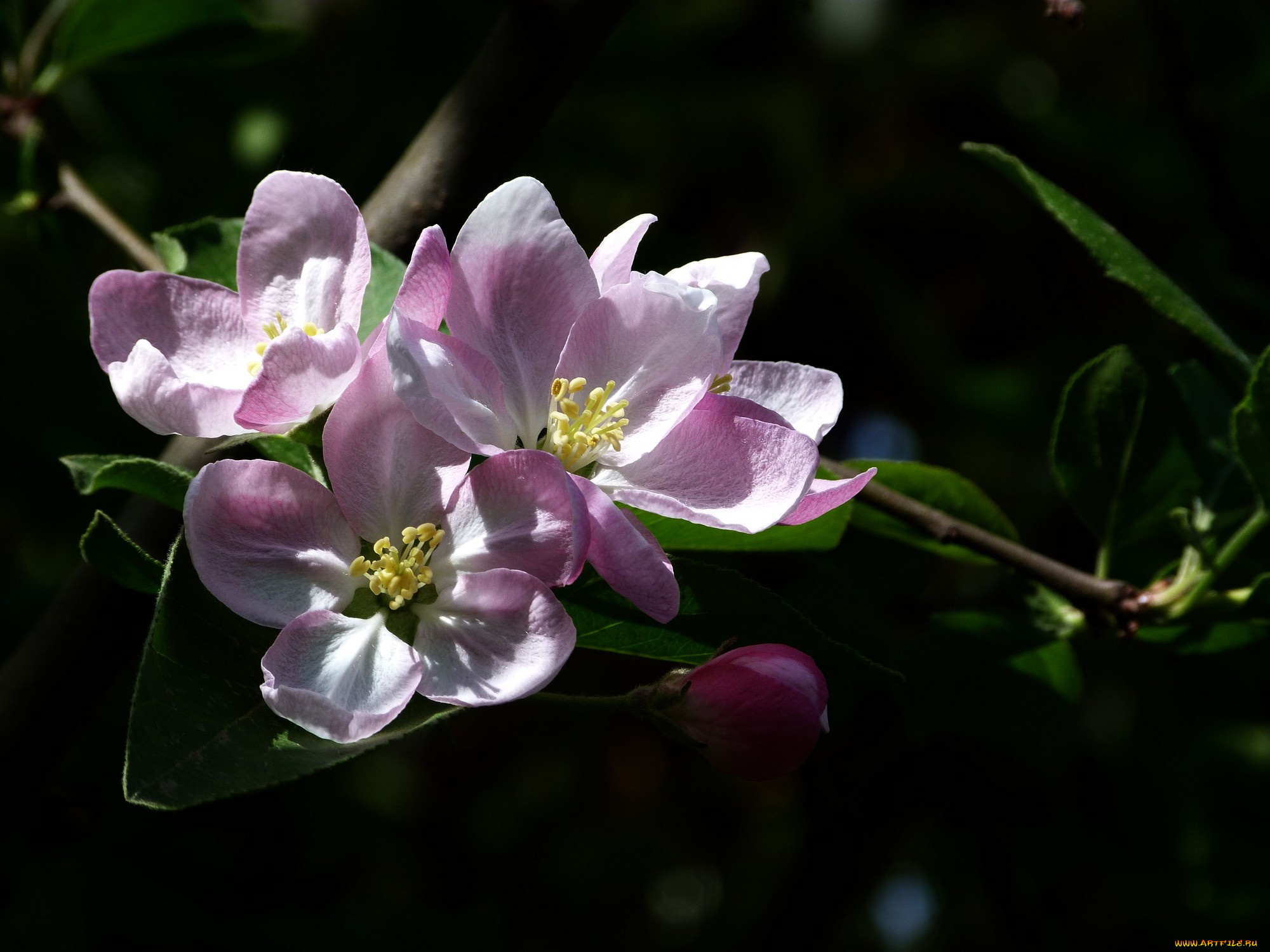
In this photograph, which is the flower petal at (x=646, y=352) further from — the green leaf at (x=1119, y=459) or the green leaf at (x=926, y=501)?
the green leaf at (x=1119, y=459)

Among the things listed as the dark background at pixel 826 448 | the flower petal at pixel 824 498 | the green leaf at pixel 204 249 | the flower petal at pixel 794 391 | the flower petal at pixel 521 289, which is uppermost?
the flower petal at pixel 521 289

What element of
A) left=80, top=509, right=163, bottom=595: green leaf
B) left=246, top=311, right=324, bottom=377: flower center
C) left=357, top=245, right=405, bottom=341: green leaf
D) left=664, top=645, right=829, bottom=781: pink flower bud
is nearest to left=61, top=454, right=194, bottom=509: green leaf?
left=80, top=509, right=163, bottom=595: green leaf

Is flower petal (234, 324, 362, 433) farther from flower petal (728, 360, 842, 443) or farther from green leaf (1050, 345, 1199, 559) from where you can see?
green leaf (1050, 345, 1199, 559)

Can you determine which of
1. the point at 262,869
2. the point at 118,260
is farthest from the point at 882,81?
the point at 262,869

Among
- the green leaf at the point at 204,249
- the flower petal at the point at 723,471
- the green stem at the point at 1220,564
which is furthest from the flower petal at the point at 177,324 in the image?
the green stem at the point at 1220,564

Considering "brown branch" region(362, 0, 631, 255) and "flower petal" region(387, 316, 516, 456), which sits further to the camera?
"brown branch" region(362, 0, 631, 255)

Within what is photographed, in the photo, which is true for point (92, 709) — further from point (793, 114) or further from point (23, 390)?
point (793, 114)
